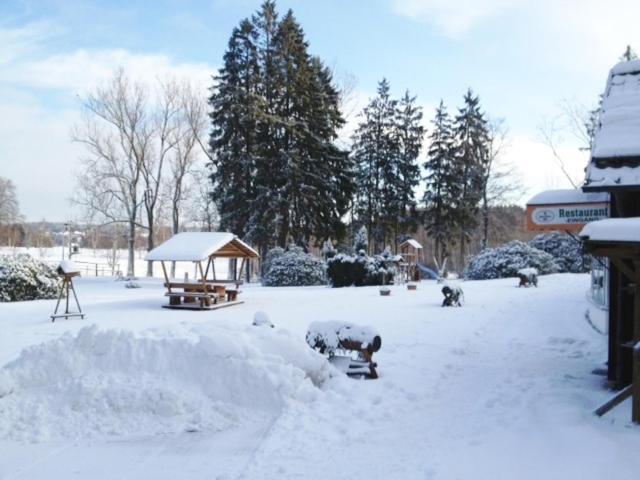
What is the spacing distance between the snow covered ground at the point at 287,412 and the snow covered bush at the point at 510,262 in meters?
18.9

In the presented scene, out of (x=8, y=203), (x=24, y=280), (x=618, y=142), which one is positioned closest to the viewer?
(x=618, y=142)

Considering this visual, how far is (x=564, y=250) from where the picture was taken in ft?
99.1

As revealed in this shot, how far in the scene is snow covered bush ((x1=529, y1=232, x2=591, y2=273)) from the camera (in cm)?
2961

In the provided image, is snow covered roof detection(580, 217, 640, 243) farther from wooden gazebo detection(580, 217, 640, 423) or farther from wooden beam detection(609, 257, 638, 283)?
wooden beam detection(609, 257, 638, 283)

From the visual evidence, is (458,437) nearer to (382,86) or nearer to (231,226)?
(231,226)

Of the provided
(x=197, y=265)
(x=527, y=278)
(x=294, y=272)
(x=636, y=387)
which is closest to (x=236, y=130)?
(x=294, y=272)

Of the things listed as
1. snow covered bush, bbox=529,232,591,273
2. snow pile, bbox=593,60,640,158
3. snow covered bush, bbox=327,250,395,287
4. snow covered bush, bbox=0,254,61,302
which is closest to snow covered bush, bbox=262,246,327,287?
snow covered bush, bbox=327,250,395,287

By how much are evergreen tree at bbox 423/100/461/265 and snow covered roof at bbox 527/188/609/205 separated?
111 feet

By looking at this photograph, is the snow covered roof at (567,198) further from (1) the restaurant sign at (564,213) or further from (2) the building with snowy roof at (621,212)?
(2) the building with snowy roof at (621,212)

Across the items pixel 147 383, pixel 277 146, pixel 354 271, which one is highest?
pixel 277 146

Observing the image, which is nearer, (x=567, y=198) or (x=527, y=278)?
(x=567, y=198)

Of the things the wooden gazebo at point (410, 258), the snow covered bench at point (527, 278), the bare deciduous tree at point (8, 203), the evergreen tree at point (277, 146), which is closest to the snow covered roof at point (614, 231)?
the snow covered bench at point (527, 278)

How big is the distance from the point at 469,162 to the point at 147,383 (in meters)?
38.6

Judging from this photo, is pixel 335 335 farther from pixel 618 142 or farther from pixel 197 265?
pixel 197 265
